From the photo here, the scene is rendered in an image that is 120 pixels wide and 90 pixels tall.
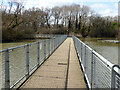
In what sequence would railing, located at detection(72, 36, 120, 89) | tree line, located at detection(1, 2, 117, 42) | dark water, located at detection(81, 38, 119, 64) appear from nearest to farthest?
1. railing, located at detection(72, 36, 120, 89)
2. dark water, located at detection(81, 38, 119, 64)
3. tree line, located at detection(1, 2, 117, 42)

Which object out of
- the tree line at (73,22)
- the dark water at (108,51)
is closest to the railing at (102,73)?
the dark water at (108,51)

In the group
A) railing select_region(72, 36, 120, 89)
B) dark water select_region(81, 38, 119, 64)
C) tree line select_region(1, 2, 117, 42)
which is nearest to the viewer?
railing select_region(72, 36, 120, 89)

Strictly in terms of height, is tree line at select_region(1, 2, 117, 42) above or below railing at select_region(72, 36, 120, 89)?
above

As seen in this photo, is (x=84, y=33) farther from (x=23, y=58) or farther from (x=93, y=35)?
(x=23, y=58)

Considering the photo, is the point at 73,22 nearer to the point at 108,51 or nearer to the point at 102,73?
the point at 108,51

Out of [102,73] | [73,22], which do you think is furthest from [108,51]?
[73,22]

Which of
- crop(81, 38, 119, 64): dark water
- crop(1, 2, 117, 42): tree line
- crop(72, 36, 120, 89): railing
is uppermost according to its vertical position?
crop(1, 2, 117, 42): tree line

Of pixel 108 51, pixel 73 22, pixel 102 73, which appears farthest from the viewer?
pixel 73 22

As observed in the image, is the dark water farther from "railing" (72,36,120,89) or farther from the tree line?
the tree line

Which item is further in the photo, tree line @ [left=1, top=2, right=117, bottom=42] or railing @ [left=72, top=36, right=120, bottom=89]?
tree line @ [left=1, top=2, right=117, bottom=42]

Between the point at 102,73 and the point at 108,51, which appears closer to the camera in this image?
the point at 102,73

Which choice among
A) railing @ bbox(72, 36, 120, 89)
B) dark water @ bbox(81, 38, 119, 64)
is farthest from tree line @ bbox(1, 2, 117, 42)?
railing @ bbox(72, 36, 120, 89)

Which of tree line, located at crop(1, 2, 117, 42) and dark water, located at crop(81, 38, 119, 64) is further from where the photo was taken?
tree line, located at crop(1, 2, 117, 42)

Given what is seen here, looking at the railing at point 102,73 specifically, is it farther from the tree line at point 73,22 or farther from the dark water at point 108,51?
the tree line at point 73,22
